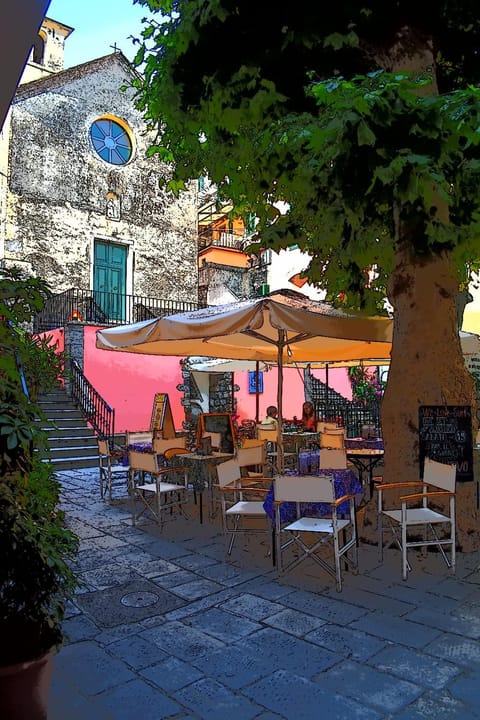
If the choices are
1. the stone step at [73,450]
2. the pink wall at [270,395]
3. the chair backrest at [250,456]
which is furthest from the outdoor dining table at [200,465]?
the pink wall at [270,395]

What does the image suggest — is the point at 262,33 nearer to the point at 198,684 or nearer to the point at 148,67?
the point at 148,67

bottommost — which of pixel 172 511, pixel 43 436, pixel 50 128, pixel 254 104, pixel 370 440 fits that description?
pixel 172 511

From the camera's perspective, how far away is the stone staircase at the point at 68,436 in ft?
37.2

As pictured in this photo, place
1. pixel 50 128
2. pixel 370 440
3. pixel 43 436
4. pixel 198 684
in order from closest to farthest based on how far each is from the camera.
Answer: pixel 43 436, pixel 198 684, pixel 370 440, pixel 50 128

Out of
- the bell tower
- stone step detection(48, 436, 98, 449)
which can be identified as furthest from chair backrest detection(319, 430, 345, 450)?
the bell tower

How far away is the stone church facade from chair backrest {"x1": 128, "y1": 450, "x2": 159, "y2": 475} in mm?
12598

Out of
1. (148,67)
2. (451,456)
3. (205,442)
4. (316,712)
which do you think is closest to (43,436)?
(316,712)

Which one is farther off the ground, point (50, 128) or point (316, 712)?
point (50, 128)

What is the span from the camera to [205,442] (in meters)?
7.20

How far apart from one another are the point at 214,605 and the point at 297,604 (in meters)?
0.61

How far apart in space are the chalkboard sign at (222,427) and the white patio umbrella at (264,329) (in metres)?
1.01

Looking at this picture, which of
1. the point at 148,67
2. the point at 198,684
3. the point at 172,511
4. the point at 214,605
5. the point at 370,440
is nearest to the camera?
the point at 198,684

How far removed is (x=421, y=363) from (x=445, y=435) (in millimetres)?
753

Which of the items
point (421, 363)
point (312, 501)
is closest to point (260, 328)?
point (421, 363)
